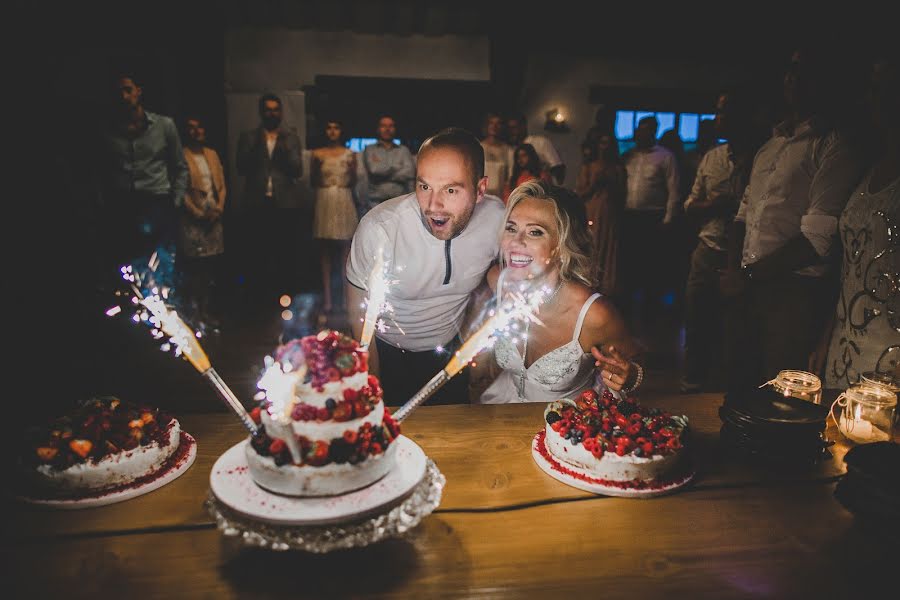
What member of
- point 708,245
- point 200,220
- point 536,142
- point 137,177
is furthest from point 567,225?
point 200,220

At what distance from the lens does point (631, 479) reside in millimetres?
1627

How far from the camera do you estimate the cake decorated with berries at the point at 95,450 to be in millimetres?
1508

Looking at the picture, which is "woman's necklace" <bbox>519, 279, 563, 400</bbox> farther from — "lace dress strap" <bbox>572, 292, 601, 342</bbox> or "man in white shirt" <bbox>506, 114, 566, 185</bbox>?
"man in white shirt" <bbox>506, 114, 566, 185</bbox>

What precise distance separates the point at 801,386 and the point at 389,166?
550 cm

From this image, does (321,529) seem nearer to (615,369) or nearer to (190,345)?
(190,345)

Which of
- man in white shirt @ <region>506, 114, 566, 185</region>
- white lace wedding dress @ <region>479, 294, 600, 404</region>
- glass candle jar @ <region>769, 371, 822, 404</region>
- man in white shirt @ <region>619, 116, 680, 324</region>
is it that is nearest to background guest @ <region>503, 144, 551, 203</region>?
man in white shirt @ <region>506, 114, 566, 185</region>

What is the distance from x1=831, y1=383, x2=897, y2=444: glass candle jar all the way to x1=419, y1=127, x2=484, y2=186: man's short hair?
186 centimetres

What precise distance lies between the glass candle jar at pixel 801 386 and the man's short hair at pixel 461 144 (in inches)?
66.4

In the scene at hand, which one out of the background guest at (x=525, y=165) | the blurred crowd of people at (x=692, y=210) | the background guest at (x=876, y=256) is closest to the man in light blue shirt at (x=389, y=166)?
the blurred crowd of people at (x=692, y=210)

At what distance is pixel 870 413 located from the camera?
6.30 feet

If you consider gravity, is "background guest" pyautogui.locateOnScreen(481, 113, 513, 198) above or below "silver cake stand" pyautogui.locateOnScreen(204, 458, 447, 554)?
above

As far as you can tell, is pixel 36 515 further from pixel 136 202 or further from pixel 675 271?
pixel 675 271

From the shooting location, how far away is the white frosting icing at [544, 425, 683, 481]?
162 centimetres

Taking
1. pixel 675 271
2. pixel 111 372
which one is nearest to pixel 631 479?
pixel 111 372
